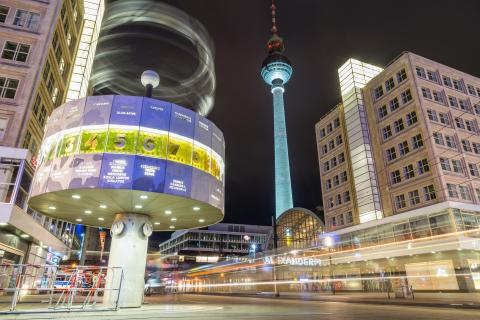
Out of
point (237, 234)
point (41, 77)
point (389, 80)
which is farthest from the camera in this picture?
point (237, 234)

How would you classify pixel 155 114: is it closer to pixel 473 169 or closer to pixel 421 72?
pixel 473 169

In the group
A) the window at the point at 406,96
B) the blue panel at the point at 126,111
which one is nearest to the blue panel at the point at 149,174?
the blue panel at the point at 126,111

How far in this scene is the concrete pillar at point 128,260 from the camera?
1894 cm

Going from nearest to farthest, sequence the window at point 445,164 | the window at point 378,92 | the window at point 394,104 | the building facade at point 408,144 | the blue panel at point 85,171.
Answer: the blue panel at point 85,171, the window at point 445,164, the building facade at point 408,144, the window at point 394,104, the window at point 378,92

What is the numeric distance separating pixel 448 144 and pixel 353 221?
60.8 feet

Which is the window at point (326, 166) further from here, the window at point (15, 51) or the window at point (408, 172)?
the window at point (15, 51)

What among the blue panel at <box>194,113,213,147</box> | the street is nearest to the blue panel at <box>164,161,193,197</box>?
the blue panel at <box>194,113,213,147</box>

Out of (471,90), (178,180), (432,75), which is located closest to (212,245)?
(432,75)

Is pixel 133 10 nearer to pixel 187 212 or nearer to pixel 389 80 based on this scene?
pixel 187 212

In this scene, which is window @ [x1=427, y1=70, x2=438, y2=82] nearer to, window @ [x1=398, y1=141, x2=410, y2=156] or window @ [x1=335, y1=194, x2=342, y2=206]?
window @ [x1=398, y1=141, x2=410, y2=156]

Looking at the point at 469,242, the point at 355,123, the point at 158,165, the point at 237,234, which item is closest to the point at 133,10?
the point at 158,165

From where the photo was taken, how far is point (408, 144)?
155ft

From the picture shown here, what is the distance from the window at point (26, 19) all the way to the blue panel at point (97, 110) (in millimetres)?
21939

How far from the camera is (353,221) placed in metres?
54.7
